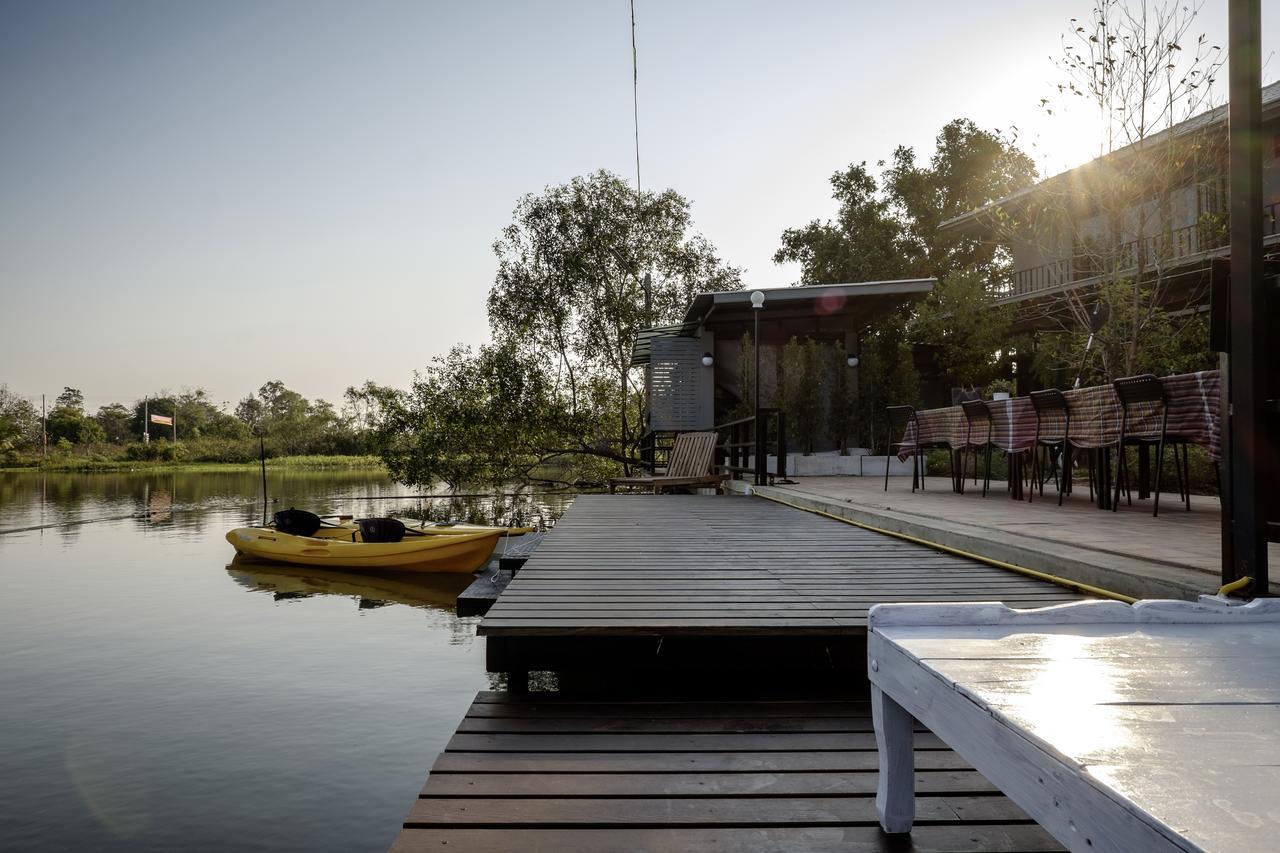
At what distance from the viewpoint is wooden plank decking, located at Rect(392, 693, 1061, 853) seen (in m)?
1.66

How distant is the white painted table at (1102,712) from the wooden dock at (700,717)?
0.90ft

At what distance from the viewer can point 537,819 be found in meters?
1.75

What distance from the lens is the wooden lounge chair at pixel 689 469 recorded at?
31.6 feet

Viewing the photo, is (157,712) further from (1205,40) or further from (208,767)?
(1205,40)

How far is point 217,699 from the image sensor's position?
6.57m

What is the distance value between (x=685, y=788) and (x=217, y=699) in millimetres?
6110

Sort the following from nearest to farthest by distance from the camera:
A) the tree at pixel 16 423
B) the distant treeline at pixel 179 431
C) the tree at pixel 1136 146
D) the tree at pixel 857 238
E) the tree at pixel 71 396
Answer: the tree at pixel 1136 146
the tree at pixel 857 238
the tree at pixel 16 423
the distant treeline at pixel 179 431
the tree at pixel 71 396

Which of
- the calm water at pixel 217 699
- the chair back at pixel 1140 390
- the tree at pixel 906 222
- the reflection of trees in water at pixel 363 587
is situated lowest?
the reflection of trees in water at pixel 363 587

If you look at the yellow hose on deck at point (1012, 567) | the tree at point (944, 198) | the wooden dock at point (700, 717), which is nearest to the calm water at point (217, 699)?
the wooden dock at point (700, 717)

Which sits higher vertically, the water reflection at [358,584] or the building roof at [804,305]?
the building roof at [804,305]

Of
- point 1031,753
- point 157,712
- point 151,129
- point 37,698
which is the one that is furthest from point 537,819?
point 151,129

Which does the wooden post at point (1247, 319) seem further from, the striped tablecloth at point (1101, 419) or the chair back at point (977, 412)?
the chair back at point (977, 412)

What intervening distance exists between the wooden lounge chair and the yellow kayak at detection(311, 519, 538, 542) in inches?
101

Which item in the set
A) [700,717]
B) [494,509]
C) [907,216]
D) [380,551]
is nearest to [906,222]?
[907,216]
